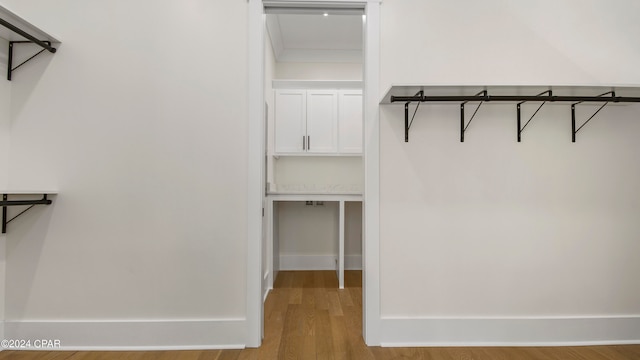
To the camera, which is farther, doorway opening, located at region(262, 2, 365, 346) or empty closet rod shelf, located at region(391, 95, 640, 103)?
doorway opening, located at region(262, 2, 365, 346)

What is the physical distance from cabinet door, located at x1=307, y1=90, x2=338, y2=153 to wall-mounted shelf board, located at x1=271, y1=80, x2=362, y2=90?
7cm

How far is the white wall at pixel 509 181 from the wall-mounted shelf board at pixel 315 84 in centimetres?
165

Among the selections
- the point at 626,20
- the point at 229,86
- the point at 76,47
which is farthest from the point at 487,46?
the point at 76,47

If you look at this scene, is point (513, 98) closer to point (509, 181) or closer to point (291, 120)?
point (509, 181)

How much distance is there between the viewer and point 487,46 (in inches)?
75.9

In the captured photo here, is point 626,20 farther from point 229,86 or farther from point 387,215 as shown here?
point 229,86

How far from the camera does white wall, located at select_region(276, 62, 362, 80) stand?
3.88 metres

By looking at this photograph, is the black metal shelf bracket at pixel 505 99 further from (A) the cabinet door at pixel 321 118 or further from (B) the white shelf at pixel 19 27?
(B) the white shelf at pixel 19 27

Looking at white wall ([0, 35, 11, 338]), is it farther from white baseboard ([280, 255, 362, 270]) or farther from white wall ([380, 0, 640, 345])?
white baseboard ([280, 255, 362, 270])

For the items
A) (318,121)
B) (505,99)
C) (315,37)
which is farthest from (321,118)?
(505,99)

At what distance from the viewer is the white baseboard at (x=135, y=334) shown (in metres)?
1.82

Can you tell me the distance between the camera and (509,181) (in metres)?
1.92

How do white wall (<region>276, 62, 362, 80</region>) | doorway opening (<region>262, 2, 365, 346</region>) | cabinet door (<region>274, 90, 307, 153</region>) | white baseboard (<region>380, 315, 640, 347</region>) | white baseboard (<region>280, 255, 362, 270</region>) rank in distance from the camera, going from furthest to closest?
1. white wall (<region>276, 62, 362, 80</region>)
2. white baseboard (<region>280, 255, 362, 270</region>)
3. cabinet door (<region>274, 90, 307, 153</region>)
4. doorway opening (<region>262, 2, 365, 346</region>)
5. white baseboard (<region>380, 315, 640, 347</region>)

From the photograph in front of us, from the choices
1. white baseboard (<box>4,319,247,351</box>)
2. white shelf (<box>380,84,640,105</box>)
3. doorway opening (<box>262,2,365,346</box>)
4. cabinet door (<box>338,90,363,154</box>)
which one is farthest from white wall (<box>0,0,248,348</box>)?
cabinet door (<box>338,90,363,154</box>)
